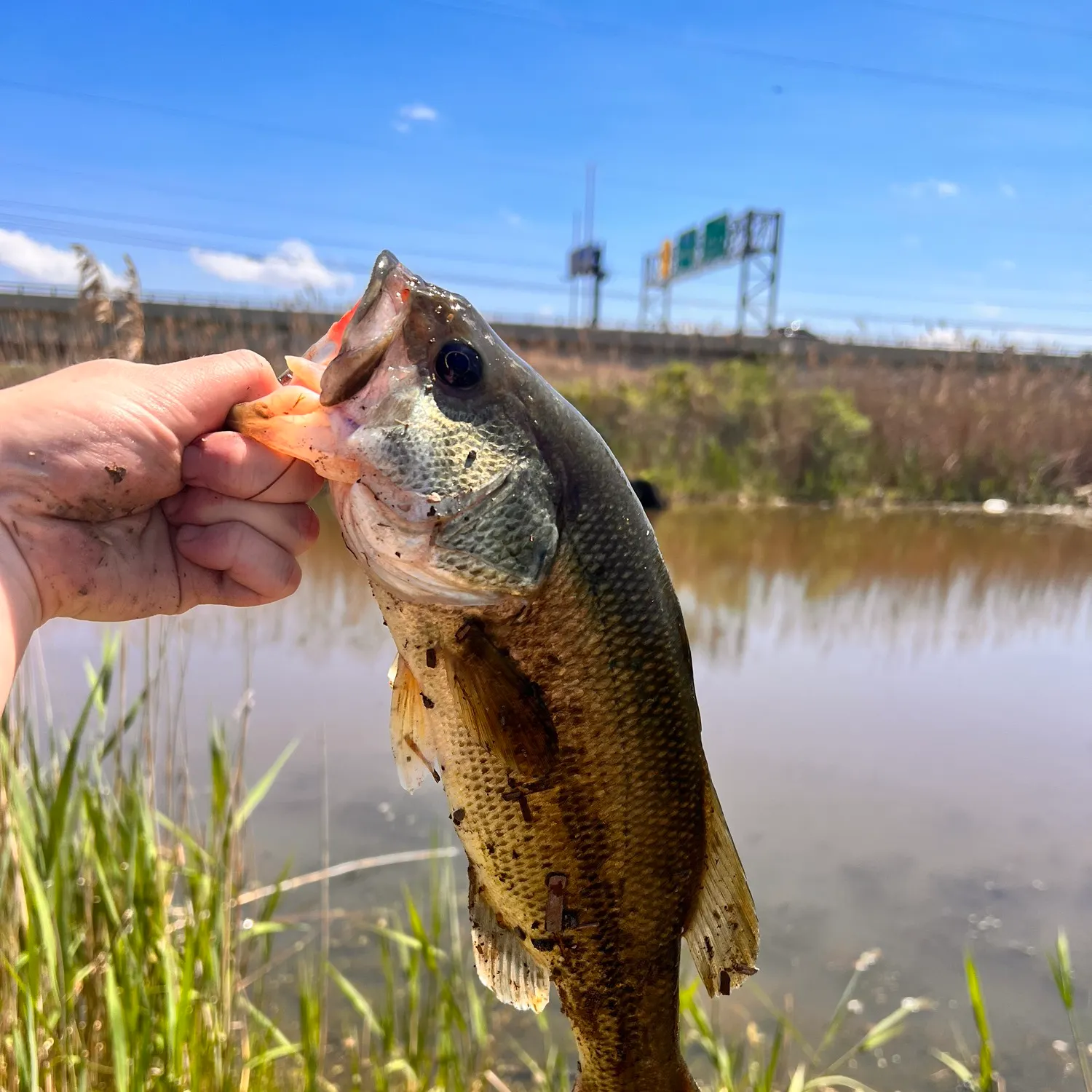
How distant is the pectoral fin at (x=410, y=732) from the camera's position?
157 cm

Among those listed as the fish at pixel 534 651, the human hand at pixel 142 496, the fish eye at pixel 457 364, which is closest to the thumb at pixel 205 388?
the human hand at pixel 142 496

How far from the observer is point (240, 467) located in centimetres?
167

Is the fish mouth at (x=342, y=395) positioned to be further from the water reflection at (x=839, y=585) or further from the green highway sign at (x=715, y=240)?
the green highway sign at (x=715, y=240)

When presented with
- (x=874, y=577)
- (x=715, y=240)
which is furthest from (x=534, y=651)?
(x=715, y=240)

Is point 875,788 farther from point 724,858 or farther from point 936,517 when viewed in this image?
point 936,517

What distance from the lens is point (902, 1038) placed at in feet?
11.0

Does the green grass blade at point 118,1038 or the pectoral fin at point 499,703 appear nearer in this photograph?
the pectoral fin at point 499,703

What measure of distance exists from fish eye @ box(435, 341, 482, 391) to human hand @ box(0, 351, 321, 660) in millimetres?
410

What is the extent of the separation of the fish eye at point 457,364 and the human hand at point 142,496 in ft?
1.35

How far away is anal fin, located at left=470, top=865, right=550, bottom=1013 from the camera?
1663mm

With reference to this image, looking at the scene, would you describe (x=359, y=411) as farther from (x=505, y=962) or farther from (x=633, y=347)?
(x=633, y=347)

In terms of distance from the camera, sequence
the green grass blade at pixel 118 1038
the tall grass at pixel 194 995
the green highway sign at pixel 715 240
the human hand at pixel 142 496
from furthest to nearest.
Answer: the green highway sign at pixel 715 240, the tall grass at pixel 194 995, the green grass blade at pixel 118 1038, the human hand at pixel 142 496

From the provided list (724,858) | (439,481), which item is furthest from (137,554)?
(724,858)

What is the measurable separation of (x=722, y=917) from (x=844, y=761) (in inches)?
165
